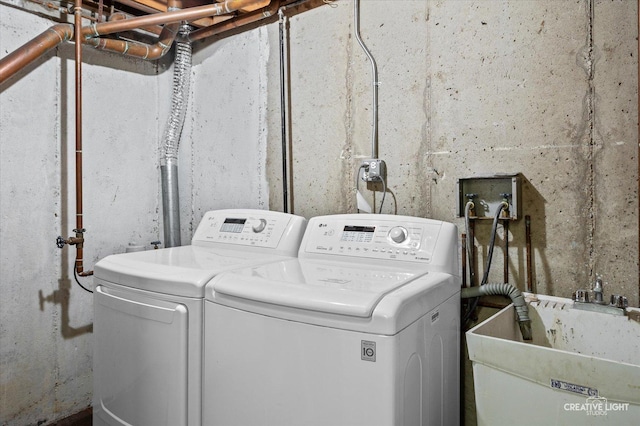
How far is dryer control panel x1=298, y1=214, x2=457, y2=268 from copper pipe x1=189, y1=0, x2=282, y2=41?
1215 millimetres

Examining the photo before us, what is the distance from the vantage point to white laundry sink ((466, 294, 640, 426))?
1.00 metres

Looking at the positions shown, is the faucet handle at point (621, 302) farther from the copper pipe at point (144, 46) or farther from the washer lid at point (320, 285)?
the copper pipe at point (144, 46)

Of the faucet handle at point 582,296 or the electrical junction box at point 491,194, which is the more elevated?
the electrical junction box at point 491,194

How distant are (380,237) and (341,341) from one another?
0.62 meters

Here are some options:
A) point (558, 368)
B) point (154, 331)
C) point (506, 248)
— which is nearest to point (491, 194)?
point (506, 248)

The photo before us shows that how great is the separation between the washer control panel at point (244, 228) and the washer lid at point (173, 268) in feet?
0.29

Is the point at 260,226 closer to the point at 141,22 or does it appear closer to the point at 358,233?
the point at 358,233

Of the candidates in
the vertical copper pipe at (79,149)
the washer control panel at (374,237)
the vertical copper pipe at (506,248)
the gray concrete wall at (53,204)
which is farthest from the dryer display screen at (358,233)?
the gray concrete wall at (53,204)

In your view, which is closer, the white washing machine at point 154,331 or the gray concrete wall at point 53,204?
the white washing machine at point 154,331

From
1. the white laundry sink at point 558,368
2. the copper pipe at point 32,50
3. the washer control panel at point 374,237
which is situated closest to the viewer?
the white laundry sink at point 558,368

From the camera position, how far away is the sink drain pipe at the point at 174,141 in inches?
98.4

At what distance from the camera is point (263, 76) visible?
237 centimetres

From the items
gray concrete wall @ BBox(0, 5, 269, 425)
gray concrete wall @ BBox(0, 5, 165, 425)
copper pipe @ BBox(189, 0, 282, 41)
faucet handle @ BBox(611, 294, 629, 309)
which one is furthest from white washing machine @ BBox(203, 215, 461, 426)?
copper pipe @ BBox(189, 0, 282, 41)

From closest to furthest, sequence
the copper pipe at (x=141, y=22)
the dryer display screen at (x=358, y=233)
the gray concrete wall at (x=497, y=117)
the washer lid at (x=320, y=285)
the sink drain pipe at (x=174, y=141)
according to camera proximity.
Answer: the washer lid at (x=320, y=285) < the gray concrete wall at (x=497, y=117) < the dryer display screen at (x=358, y=233) < the copper pipe at (x=141, y=22) < the sink drain pipe at (x=174, y=141)
